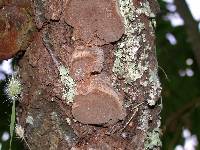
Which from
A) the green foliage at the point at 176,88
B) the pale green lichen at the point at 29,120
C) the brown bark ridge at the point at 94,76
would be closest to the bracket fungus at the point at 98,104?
the brown bark ridge at the point at 94,76

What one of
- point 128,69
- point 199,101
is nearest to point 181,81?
point 199,101

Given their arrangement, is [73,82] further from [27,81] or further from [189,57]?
[189,57]

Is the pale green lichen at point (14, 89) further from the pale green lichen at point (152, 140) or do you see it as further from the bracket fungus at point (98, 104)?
the pale green lichen at point (152, 140)

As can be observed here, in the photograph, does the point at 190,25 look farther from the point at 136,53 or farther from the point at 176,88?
the point at 136,53

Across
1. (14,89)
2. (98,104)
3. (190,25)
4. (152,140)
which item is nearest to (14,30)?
(14,89)

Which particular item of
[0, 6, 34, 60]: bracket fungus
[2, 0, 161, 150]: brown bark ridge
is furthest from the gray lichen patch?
[0, 6, 34, 60]: bracket fungus
